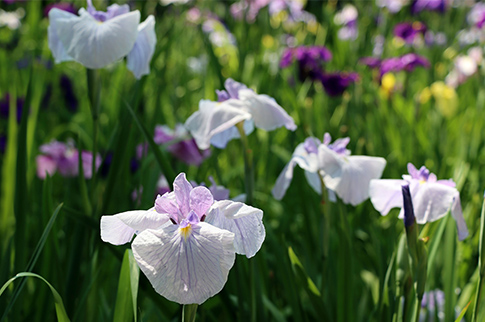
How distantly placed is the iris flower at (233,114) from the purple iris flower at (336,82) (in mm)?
1048

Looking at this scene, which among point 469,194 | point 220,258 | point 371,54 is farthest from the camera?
point 371,54

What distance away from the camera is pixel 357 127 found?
5.78 feet

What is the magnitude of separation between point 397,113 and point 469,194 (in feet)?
1.90

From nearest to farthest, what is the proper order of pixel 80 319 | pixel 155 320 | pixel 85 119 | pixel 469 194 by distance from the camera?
pixel 80 319, pixel 155 320, pixel 469 194, pixel 85 119

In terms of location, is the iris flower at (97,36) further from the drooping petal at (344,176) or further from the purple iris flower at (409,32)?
the purple iris flower at (409,32)

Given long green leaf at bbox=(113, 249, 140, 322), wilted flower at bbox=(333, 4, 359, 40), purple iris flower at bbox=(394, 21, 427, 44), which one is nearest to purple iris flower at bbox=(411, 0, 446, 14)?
wilted flower at bbox=(333, 4, 359, 40)

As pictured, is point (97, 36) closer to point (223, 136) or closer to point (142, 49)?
point (142, 49)

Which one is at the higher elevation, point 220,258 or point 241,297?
point 220,258

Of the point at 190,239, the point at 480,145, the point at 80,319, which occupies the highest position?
the point at 190,239

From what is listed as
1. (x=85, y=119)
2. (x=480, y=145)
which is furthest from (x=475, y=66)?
(x=85, y=119)

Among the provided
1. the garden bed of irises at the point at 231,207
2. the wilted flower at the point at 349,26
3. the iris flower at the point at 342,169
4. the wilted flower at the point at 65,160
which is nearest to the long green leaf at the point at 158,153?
the garden bed of irises at the point at 231,207

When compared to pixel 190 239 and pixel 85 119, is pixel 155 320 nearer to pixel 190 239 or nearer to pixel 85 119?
A: pixel 190 239

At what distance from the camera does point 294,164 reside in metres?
0.91

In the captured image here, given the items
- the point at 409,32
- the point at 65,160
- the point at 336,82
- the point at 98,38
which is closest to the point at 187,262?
the point at 98,38
